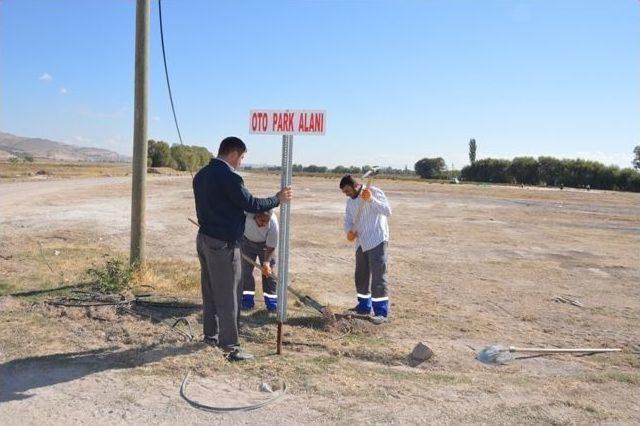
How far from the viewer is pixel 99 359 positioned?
16.3 ft

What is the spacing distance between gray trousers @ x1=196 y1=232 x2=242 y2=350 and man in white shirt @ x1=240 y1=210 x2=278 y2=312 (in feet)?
5.29

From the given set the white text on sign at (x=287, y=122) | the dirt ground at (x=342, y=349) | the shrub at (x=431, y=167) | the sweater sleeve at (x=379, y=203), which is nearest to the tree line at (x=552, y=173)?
the shrub at (x=431, y=167)

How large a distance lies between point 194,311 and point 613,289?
7.20 metres

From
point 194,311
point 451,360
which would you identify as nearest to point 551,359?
point 451,360

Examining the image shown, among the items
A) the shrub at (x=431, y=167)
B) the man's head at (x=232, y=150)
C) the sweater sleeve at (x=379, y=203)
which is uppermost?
the shrub at (x=431, y=167)

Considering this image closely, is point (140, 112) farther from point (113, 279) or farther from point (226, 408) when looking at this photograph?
point (226, 408)

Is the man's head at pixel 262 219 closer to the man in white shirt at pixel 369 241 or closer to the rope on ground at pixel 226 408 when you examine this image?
the man in white shirt at pixel 369 241

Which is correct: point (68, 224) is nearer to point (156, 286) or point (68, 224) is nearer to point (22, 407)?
point (156, 286)

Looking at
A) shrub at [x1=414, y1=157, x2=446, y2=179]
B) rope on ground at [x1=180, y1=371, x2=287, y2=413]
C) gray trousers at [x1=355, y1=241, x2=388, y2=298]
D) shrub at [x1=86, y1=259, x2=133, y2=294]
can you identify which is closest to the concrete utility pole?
shrub at [x1=86, y1=259, x2=133, y2=294]

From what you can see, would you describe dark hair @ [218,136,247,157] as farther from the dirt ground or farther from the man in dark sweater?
the dirt ground

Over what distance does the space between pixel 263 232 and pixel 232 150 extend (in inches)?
81.8

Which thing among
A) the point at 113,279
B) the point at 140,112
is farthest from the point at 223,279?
the point at 140,112

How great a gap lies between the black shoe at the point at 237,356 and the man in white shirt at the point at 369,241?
79.3 inches

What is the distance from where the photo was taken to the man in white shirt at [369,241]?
6809 mm
